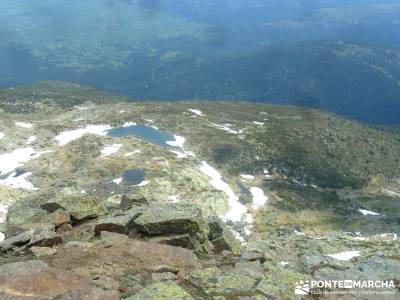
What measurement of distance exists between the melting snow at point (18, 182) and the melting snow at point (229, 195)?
33.8 meters

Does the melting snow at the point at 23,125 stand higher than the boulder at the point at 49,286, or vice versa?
the boulder at the point at 49,286

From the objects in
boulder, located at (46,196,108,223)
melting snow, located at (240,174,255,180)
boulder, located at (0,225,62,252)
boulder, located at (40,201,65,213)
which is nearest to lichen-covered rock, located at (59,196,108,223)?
boulder, located at (46,196,108,223)

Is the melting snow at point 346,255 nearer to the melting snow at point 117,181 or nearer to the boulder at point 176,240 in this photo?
the boulder at point 176,240

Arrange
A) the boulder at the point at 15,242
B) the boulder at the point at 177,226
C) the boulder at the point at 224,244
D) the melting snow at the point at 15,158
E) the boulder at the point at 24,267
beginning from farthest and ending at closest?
1. the melting snow at the point at 15,158
2. the boulder at the point at 224,244
3. the boulder at the point at 177,226
4. the boulder at the point at 15,242
5. the boulder at the point at 24,267

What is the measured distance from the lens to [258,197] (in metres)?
95.7

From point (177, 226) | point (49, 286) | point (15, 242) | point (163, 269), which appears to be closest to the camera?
point (49, 286)

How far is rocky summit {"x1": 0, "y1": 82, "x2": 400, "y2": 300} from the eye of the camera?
20.9 meters

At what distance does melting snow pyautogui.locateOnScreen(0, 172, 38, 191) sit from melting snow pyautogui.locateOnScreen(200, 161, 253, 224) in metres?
33.8

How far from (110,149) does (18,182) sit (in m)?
26.0

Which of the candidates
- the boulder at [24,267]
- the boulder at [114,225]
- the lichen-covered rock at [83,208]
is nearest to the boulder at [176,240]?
the boulder at [114,225]

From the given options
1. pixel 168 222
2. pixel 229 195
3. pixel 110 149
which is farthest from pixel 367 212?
pixel 168 222

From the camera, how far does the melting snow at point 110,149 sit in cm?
10550

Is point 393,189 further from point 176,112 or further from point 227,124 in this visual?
point 176,112

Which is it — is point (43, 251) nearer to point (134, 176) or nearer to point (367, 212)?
point (134, 176)
